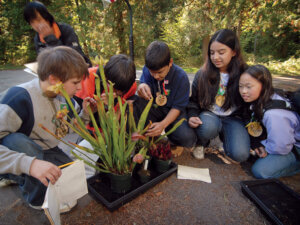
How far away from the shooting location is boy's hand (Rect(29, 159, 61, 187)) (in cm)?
92

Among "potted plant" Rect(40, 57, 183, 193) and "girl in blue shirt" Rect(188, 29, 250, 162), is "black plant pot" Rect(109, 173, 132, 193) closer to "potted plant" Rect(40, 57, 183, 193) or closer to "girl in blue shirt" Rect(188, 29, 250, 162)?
"potted plant" Rect(40, 57, 183, 193)

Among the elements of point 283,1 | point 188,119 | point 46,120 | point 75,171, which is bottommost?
point 188,119

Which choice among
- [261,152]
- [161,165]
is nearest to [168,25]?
[261,152]

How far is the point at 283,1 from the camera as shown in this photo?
23.0 feet

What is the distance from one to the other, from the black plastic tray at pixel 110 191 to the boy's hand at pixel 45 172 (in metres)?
0.41

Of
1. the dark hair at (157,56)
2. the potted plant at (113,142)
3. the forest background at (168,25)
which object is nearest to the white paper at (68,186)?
the potted plant at (113,142)

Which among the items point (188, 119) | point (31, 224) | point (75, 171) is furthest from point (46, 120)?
point (188, 119)

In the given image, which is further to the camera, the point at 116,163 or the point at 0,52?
the point at 0,52

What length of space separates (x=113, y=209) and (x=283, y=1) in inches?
368

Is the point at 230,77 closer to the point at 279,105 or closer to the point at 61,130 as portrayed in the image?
the point at 279,105

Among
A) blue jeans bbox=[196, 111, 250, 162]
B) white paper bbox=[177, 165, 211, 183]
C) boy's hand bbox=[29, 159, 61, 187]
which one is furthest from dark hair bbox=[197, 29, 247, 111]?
boy's hand bbox=[29, 159, 61, 187]

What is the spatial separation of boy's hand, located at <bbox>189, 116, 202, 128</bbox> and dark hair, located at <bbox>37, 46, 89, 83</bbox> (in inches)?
49.0

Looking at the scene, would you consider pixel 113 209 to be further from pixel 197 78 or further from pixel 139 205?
pixel 197 78

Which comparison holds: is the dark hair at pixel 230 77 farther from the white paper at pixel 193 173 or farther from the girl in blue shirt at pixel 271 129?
the white paper at pixel 193 173
